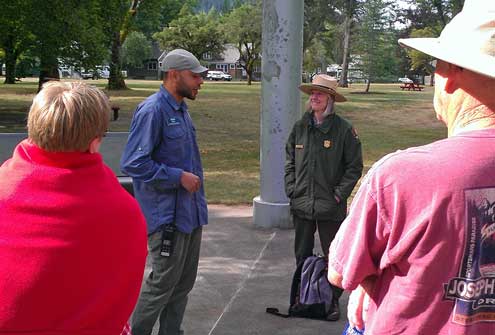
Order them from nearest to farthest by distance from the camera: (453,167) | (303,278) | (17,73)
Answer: (453,167), (303,278), (17,73)

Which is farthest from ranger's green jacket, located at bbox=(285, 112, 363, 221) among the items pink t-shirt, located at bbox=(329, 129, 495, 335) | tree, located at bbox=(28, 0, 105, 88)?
tree, located at bbox=(28, 0, 105, 88)

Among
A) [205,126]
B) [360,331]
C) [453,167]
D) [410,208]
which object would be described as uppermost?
[453,167]

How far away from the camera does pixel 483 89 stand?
1.75m

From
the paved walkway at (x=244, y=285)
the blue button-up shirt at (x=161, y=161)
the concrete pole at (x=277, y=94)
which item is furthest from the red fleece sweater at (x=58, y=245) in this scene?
the concrete pole at (x=277, y=94)

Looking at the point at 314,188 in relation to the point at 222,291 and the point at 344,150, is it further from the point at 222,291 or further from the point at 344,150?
the point at 222,291

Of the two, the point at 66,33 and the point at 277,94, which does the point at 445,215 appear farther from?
the point at 66,33

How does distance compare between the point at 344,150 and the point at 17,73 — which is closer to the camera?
the point at 344,150

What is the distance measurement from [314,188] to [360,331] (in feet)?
9.63

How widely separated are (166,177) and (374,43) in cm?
6112

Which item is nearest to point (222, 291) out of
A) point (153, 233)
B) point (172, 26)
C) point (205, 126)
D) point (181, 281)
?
point (181, 281)

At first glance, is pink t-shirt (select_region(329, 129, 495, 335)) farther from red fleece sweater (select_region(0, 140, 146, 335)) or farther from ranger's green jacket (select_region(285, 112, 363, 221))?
ranger's green jacket (select_region(285, 112, 363, 221))

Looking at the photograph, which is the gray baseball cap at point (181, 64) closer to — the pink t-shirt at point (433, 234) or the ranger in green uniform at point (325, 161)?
the ranger in green uniform at point (325, 161)

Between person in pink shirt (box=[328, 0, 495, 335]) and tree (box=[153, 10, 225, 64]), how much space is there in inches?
3490

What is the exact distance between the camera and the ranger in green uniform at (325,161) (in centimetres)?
487
